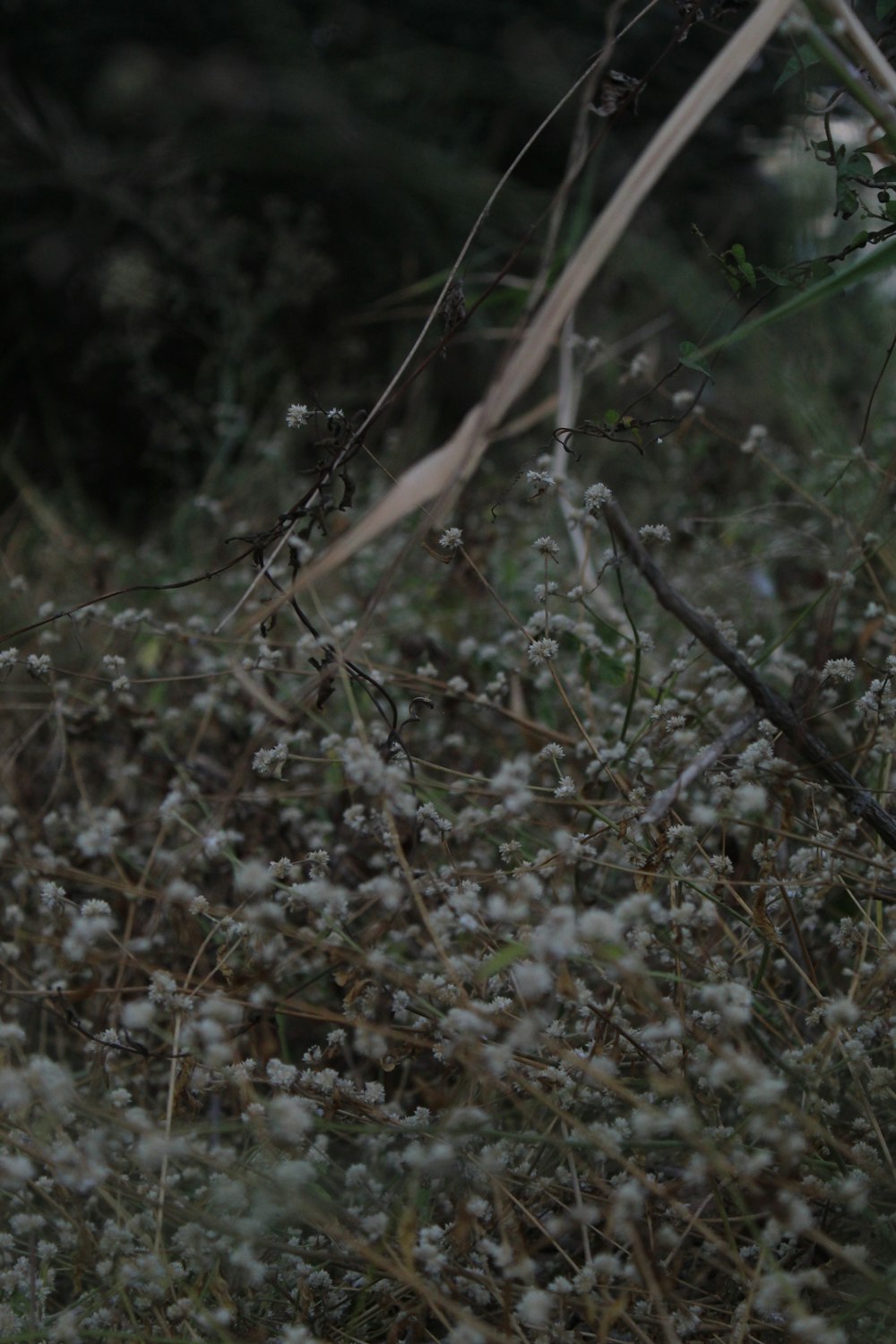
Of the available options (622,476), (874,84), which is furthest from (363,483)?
(874,84)

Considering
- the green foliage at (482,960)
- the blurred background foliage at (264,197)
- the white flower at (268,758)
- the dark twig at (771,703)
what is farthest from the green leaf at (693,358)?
the blurred background foliage at (264,197)

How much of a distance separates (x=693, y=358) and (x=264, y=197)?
2.59m

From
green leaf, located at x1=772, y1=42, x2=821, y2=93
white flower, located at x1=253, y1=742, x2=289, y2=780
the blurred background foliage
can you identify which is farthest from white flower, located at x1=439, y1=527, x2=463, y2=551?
the blurred background foliage

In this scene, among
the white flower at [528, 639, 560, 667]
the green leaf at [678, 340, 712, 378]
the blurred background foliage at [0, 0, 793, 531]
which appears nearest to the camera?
the green leaf at [678, 340, 712, 378]

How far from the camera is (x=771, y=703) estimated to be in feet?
2.68

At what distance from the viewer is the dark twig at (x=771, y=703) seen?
788 millimetres

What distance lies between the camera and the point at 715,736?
3.35 ft

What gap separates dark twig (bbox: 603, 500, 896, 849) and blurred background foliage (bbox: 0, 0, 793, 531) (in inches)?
78.9

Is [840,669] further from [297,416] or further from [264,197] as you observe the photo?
[264,197]

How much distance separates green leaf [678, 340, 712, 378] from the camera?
77cm

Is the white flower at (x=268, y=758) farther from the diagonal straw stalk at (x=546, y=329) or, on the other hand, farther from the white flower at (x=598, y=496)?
the white flower at (x=598, y=496)

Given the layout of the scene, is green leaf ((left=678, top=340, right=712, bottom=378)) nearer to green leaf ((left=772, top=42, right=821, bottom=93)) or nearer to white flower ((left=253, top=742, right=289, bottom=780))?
green leaf ((left=772, top=42, right=821, bottom=93))

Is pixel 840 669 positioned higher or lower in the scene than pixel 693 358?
lower

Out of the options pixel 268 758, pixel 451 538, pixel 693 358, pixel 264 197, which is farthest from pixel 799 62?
pixel 264 197
